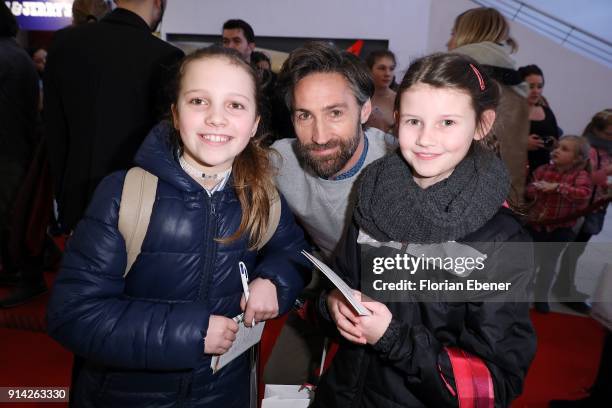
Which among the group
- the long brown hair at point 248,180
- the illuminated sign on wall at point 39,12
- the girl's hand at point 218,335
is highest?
the illuminated sign on wall at point 39,12

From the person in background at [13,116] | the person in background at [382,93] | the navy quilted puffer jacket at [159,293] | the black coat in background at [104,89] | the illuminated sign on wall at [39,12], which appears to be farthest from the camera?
the illuminated sign on wall at [39,12]

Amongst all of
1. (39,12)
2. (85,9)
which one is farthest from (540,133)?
(39,12)

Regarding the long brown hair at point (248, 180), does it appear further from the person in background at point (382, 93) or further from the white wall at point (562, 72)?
the white wall at point (562, 72)

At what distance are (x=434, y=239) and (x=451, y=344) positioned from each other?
10.9 inches

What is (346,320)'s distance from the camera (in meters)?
1.14

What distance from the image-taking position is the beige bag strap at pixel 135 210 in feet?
3.93

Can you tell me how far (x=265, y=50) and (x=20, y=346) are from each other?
5305 millimetres

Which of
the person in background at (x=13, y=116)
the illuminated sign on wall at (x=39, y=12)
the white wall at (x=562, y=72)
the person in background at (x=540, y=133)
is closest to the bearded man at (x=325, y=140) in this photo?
the person in background at (x=13, y=116)

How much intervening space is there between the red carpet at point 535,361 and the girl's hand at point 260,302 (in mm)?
1622

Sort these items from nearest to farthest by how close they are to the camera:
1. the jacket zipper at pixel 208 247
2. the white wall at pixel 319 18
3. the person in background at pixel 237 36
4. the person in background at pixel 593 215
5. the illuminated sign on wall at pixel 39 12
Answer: the jacket zipper at pixel 208 247 → the person in background at pixel 237 36 → the person in background at pixel 593 215 → the white wall at pixel 319 18 → the illuminated sign on wall at pixel 39 12

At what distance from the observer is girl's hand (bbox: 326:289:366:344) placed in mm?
1112

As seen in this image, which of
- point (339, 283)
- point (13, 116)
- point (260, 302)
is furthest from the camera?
point (13, 116)

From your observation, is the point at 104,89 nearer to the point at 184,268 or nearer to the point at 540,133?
the point at 184,268

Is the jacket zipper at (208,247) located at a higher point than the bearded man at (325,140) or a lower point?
lower
